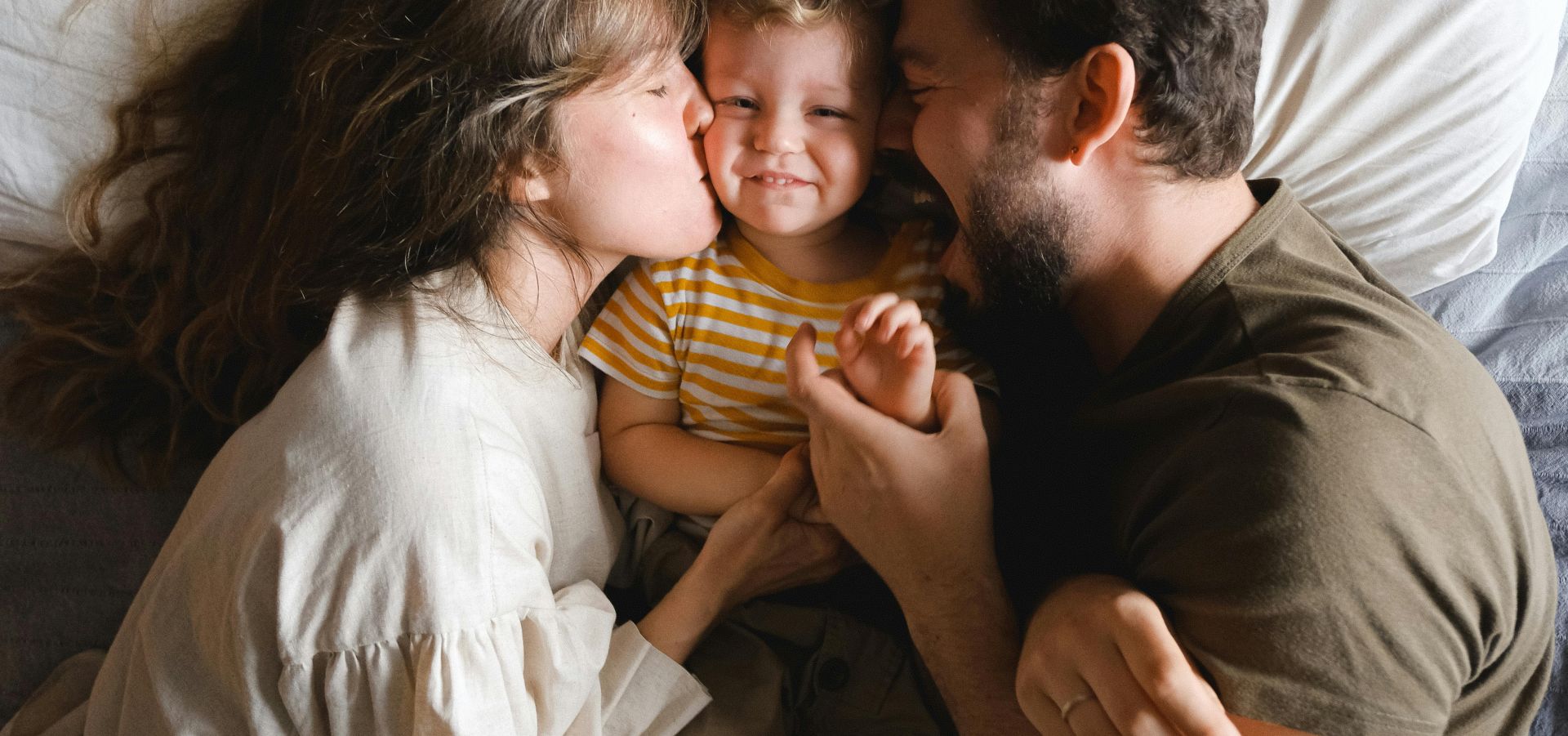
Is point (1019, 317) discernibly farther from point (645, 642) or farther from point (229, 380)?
point (229, 380)

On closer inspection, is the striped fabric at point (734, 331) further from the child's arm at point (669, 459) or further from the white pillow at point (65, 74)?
the white pillow at point (65, 74)

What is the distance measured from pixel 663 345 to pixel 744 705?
0.48 metres

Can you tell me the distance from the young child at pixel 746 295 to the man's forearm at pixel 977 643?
299mm

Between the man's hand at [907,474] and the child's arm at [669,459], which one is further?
the child's arm at [669,459]

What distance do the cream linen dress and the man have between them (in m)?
0.35

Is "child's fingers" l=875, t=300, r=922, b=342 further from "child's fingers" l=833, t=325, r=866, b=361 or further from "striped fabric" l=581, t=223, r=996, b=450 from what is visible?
"striped fabric" l=581, t=223, r=996, b=450

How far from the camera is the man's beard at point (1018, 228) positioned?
1.19m

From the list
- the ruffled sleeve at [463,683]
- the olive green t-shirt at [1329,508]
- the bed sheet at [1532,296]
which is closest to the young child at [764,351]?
the ruffled sleeve at [463,683]

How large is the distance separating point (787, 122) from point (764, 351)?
32 centimetres

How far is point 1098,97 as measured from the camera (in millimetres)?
1132

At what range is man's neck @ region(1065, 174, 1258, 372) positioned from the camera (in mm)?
1180

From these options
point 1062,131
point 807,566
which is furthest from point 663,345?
point 1062,131

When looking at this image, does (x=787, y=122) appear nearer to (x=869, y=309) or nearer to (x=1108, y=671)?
(x=869, y=309)

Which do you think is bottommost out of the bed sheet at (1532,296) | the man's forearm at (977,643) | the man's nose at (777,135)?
the man's forearm at (977,643)
